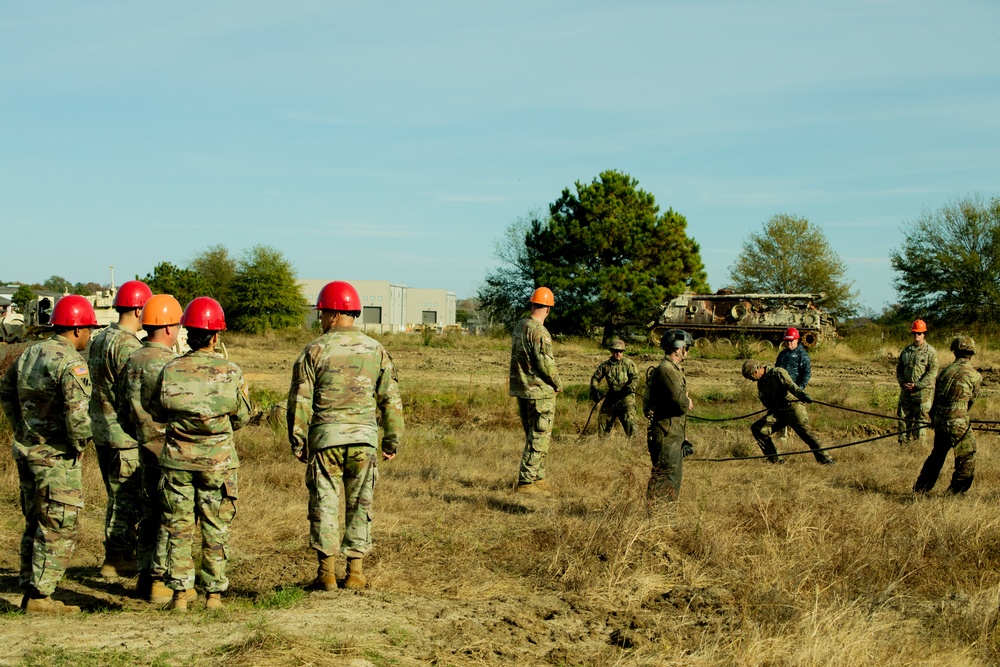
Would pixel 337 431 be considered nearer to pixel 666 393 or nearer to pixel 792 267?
pixel 666 393

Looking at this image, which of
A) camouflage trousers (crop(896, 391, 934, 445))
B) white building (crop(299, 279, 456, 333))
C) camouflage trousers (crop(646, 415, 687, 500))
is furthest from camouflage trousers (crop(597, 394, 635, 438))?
white building (crop(299, 279, 456, 333))

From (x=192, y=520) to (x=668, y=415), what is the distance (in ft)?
11.9

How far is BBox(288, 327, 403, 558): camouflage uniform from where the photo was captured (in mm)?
5531

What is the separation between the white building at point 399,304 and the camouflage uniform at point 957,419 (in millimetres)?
58176

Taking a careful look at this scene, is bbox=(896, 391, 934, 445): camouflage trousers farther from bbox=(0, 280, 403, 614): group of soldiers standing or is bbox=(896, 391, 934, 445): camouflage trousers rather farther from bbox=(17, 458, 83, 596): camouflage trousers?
bbox=(17, 458, 83, 596): camouflage trousers

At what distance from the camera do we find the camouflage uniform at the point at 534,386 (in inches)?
344

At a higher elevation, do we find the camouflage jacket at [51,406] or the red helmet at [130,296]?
the red helmet at [130,296]

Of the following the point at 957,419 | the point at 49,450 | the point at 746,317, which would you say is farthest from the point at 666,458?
the point at 746,317

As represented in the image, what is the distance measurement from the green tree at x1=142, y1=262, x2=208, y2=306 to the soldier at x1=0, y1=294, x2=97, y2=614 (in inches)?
1694

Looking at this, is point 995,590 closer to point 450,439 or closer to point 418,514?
point 418,514

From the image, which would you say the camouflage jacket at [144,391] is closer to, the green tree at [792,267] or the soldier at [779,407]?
the soldier at [779,407]

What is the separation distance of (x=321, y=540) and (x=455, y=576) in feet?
3.45

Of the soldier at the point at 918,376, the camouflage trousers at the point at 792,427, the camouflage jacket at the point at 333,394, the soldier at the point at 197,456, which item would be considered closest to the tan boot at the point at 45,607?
the soldier at the point at 197,456

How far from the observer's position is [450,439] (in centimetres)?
1211
